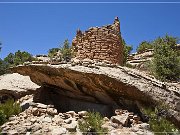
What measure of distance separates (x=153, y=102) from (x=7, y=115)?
6.75 meters

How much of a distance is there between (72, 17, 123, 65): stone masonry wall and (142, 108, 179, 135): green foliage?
4.39 meters

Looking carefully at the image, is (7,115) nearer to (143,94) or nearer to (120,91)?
(120,91)

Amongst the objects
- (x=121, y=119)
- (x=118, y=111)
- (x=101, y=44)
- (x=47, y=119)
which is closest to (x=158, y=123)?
(x=121, y=119)

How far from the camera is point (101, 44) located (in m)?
16.2

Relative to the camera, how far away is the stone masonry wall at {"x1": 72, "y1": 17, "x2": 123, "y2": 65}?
16062mm

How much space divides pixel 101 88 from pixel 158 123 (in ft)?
10.9

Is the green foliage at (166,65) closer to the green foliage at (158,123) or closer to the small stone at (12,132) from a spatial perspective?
the green foliage at (158,123)

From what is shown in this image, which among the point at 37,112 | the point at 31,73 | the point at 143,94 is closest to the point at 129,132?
the point at 143,94

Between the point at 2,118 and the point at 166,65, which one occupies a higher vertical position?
the point at 166,65

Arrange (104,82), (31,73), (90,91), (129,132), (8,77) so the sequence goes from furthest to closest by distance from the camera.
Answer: (8,77), (31,73), (90,91), (104,82), (129,132)

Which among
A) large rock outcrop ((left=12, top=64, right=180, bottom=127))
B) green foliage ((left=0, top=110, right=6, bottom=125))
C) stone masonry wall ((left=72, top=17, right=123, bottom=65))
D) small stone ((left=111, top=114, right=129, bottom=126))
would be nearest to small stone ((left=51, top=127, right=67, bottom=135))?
small stone ((left=111, top=114, right=129, bottom=126))

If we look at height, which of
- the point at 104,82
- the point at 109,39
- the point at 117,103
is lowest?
the point at 117,103

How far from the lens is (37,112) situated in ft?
43.3

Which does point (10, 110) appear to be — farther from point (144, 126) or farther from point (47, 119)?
point (144, 126)
